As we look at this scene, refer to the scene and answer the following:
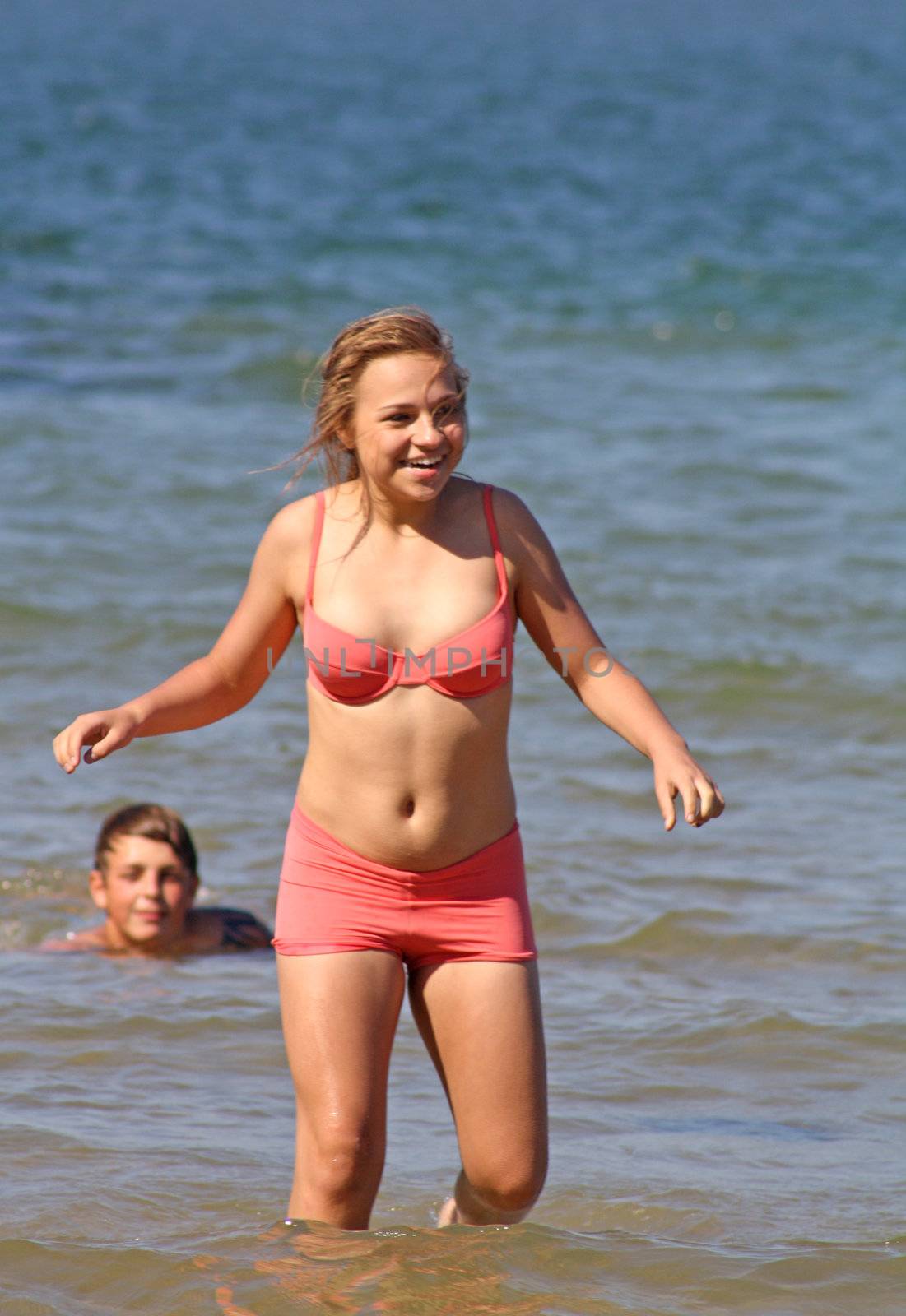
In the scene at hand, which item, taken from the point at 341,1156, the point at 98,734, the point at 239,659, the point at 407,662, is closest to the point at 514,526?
the point at 407,662

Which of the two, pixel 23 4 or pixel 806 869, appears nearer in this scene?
pixel 806 869

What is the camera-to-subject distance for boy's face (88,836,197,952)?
19.2 feet

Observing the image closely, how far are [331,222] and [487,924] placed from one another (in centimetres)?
2077

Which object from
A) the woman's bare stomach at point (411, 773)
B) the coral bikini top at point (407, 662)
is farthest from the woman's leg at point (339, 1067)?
the coral bikini top at point (407, 662)

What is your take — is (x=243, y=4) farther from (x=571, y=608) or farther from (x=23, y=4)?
(x=571, y=608)

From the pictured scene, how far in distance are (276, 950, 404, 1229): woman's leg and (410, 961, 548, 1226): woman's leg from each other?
117 millimetres

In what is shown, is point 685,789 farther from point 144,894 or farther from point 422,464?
point 144,894

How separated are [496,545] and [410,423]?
0.30 m

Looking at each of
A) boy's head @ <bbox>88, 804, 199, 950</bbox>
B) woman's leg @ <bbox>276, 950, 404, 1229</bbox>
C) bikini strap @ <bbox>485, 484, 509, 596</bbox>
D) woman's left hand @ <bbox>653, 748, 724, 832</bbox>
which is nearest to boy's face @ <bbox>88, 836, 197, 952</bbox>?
boy's head @ <bbox>88, 804, 199, 950</bbox>

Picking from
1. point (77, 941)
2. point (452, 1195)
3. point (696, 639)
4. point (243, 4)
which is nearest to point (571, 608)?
point (452, 1195)

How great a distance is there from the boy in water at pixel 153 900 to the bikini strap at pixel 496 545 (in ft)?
8.70

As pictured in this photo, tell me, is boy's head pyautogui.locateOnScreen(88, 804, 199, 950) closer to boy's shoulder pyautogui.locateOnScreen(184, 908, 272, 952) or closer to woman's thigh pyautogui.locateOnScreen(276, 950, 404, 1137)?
boy's shoulder pyautogui.locateOnScreen(184, 908, 272, 952)

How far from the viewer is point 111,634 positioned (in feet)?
29.2

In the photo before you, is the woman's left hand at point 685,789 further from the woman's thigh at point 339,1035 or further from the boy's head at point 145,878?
the boy's head at point 145,878
